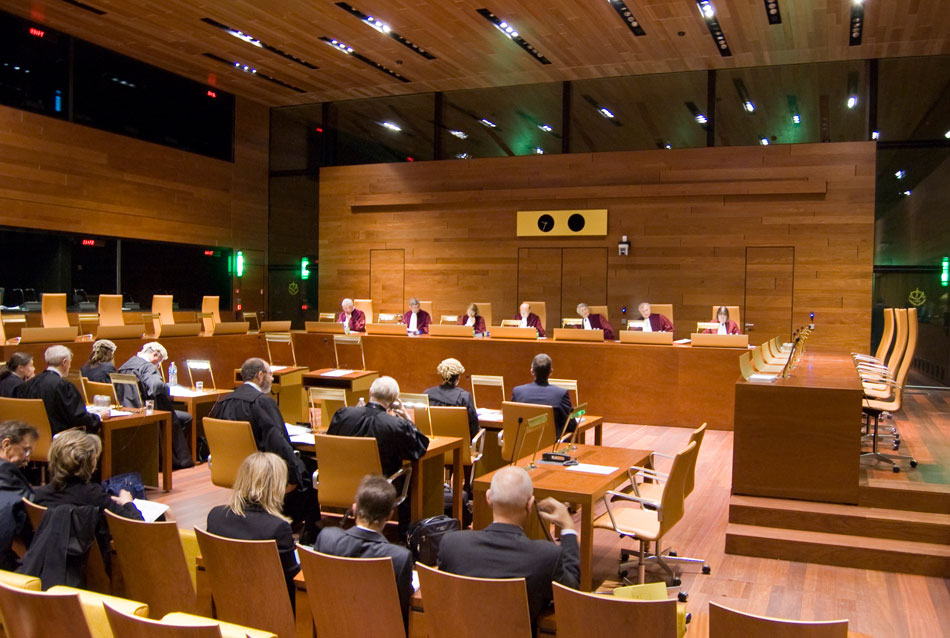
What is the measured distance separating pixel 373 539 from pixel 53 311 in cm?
860

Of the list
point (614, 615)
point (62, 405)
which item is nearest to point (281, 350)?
point (62, 405)

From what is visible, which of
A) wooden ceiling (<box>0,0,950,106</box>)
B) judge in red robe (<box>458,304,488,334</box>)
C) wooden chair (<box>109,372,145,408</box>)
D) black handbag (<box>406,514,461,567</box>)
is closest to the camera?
black handbag (<box>406,514,461,567</box>)

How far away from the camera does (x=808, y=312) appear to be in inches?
460

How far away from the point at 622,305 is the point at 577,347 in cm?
346

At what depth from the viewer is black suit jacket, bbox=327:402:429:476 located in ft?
15.1

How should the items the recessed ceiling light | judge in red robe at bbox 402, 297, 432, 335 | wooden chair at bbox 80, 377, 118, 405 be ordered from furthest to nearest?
judge in red robe at bbox 402, 297, 432, 335
the recessed ceiling light
wooden chair at bbox 80, 377, 118, 405

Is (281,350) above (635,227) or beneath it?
beneath

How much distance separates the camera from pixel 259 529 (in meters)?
2.99

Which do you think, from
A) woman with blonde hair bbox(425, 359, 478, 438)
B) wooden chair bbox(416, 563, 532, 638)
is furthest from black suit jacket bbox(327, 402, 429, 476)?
wooden chair bbox(416, 563, 532, 638)

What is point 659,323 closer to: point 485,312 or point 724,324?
point 724,324

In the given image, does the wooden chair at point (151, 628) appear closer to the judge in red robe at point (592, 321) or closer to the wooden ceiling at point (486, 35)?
the wooden ceiling at point (486, 35)

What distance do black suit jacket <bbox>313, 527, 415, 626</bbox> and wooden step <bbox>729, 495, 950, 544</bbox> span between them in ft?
9.87

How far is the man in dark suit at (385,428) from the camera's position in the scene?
4594 millimetres

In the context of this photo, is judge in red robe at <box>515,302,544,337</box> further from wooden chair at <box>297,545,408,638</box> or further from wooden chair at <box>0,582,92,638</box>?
wooden chair at <box>0,582,92,638</box>
